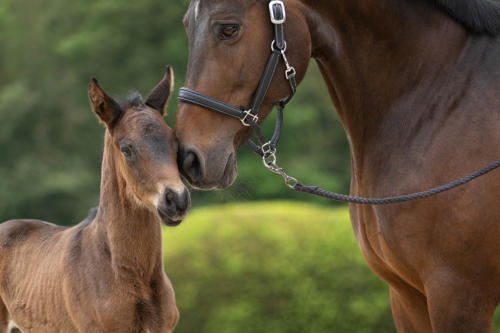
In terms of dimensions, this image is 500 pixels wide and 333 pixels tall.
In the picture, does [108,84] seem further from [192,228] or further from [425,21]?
[425,21]

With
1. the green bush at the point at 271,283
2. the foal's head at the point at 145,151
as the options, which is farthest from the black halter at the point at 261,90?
the green bush at the point at 271,283

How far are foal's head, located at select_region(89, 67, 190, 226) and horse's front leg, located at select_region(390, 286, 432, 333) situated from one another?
1.12 metres

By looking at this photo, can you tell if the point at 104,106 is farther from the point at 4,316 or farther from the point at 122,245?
the point at 4,316

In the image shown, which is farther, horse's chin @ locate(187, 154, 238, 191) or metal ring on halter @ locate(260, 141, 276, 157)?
metal ring on halter @ locate(260, 141, 276, 157)

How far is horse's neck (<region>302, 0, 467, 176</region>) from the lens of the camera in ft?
9.59

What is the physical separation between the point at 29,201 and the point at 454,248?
37.1ft

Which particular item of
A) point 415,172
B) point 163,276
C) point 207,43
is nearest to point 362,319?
point 163,276

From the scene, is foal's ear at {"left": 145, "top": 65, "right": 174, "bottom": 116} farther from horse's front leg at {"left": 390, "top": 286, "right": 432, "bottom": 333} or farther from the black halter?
horse's front leg at {"left": 390, "top": 286, "right": 432, "bottom": 333}

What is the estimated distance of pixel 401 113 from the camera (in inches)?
116

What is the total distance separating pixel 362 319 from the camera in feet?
20.2

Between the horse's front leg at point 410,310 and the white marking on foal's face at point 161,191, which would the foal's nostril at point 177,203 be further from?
the horse's front leg at point 410,310

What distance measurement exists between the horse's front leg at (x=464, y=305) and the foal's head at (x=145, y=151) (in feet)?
4.21

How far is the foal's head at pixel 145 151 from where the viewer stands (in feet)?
10.7

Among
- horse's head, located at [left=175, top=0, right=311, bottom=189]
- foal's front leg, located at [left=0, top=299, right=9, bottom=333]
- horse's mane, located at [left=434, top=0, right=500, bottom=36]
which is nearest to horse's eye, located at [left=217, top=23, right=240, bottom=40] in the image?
horse's head, located at [left=175, top=0, right=311, bottom=189]
